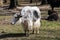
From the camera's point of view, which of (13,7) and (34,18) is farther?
(13,7)

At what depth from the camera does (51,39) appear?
9914 mm

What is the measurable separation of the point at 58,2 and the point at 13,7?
6.24 metres

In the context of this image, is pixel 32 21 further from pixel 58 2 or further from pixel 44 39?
pixel 58 2

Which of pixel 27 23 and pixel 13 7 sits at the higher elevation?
pixel 27 23

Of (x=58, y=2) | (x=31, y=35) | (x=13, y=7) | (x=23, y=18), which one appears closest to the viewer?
(x=23, y=18)

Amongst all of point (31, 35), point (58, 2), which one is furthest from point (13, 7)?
point (31, 35)

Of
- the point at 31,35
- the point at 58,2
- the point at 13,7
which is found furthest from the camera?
the point at 13,7

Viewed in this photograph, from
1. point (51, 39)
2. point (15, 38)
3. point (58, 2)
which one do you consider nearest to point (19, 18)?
point (15, 38)

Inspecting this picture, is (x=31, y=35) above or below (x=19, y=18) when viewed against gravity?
below

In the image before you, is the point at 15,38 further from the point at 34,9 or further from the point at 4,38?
the point at 34,9

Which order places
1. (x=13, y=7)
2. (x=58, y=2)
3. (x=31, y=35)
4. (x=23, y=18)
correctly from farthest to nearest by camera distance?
(x=13, y=7) → (x=58, y=2) → (x=31, y=35) → (x=23, y=18)

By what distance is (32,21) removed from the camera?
10.0 m

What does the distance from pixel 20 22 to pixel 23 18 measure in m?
0.20

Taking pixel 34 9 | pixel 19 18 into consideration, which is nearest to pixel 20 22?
pixel 19 18
